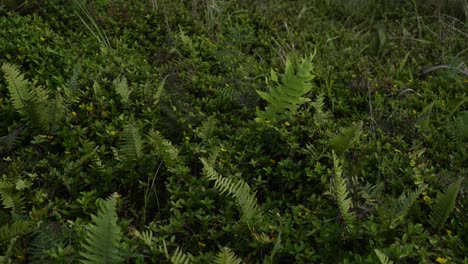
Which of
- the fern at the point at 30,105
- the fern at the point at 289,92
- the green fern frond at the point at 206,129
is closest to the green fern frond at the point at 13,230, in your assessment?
the fern at the point at 30,105

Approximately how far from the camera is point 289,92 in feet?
10.9

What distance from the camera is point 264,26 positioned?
5.12 meters

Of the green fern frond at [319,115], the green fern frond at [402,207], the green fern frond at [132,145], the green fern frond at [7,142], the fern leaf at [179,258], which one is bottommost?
the green fern frond at [402,207]

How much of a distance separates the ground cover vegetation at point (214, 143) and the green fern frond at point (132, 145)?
1cm

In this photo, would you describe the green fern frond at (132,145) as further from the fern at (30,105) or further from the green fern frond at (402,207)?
the green fern frond at (402,207)

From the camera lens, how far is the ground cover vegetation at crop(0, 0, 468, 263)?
2.47 metres

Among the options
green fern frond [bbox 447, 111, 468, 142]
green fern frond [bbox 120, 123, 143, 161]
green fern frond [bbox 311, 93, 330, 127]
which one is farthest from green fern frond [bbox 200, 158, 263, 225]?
green fern frond [bbox 447, 111, 468, 142]

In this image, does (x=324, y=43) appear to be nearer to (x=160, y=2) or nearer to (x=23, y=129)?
(x=160, y=2)

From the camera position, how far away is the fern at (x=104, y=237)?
2109 millimetres

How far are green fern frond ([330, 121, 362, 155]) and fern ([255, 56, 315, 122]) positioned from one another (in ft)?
1.20

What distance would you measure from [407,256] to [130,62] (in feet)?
8.31

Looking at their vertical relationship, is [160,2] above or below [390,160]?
above

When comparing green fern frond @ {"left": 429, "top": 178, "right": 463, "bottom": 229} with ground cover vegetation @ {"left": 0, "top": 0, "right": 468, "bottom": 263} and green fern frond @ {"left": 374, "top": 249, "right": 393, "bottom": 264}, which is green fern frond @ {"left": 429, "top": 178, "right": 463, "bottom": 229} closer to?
ground cover vegetation @ {"left": 0, "top": 0, "right": 468, "bottom": 263}

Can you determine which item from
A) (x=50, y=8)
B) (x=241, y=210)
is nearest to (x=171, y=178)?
(x=241, y=210)
